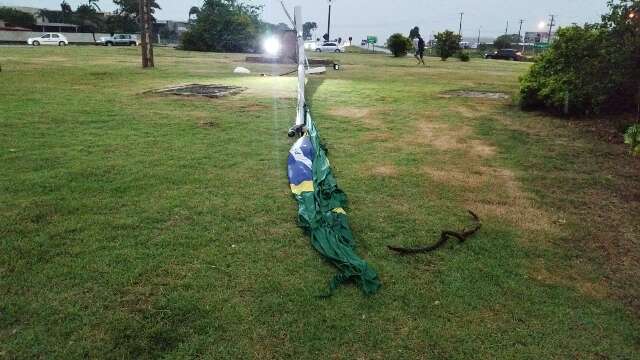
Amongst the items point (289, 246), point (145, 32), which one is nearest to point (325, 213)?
point (289, 246)

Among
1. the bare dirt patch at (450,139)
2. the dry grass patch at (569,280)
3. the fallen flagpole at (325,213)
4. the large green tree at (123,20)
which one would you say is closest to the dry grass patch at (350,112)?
the bare dirt patch at (450,139)

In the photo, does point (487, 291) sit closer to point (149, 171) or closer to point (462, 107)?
point (149, 171)

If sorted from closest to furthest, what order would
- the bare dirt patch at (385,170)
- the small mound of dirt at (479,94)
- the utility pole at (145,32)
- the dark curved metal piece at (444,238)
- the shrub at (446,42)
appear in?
the dark curved metal piece at (444,238) → the bare dirt patch at (385,170) → the small mound of dirt at (479,94) → the utility pole at (145,32) → the shrub at (446,42)

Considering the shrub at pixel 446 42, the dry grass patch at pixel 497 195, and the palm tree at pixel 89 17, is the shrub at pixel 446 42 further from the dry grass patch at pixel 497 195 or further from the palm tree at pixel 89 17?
the palm tree at pixel 89 17

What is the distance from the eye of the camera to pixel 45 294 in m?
3.13

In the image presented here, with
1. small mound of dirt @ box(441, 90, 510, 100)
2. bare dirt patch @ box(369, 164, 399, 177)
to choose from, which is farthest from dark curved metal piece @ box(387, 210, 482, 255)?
small mound of dirt @ box(441, 90, 510, 100)

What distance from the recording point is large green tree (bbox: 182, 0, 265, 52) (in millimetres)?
47438

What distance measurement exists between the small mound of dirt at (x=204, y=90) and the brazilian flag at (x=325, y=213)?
21.4 feet

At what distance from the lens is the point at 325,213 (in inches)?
177

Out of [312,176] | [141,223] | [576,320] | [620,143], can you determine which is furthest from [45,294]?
[620,143]

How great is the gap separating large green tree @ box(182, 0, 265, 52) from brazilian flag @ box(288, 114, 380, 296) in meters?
45.2

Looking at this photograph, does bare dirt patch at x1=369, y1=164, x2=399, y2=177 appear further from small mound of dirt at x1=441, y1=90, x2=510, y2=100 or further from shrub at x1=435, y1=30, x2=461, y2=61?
shrub at x1=435, y1=30, x2=461, y2=61

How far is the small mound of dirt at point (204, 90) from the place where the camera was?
12.0m

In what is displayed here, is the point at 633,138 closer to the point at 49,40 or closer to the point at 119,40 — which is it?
the point at 49,40
